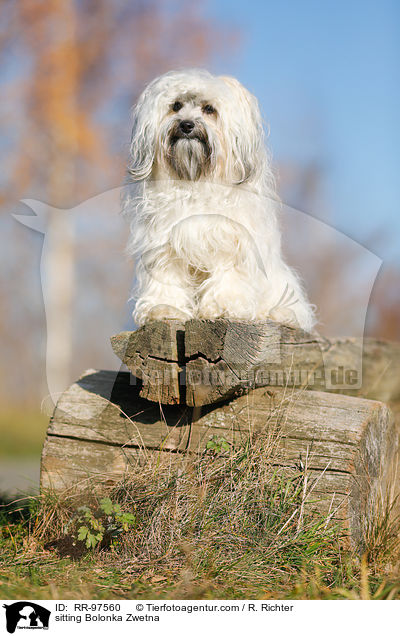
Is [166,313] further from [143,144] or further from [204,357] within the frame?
[143,144]

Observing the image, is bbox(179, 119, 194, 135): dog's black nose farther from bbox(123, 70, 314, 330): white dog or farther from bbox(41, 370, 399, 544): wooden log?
bbox(41, 370, 399, 544): wooden log

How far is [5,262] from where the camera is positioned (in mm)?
8383

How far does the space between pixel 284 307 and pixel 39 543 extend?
1777 mm

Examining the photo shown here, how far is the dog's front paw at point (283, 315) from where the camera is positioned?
10.7 feet

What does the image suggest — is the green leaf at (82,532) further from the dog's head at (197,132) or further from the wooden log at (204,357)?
the dog's head at (197,132)

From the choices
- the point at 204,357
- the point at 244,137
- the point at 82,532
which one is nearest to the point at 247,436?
the point at 204,357

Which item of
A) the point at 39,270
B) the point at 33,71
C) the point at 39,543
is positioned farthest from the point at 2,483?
the point at 33,71

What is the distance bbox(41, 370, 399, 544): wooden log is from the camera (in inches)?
105

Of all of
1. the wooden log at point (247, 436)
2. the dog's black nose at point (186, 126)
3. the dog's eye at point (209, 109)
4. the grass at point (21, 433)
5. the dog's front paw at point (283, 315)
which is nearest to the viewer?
the wooden log at point (247, 436)

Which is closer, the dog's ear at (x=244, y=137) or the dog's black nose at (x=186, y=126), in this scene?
the dog's black nose at (x=186, y=126)
